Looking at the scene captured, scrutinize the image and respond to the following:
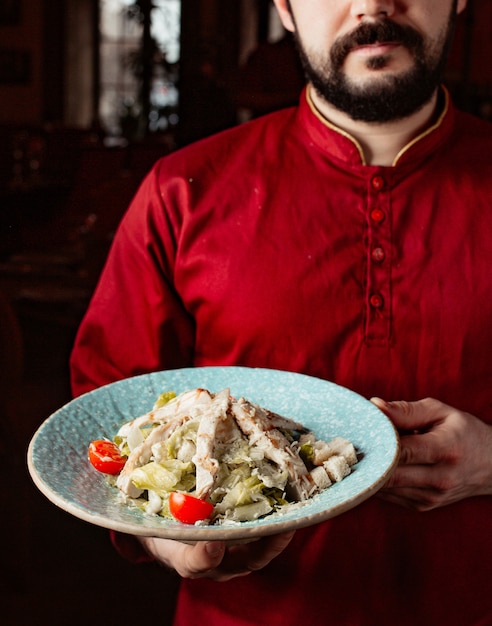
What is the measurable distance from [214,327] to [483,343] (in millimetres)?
457

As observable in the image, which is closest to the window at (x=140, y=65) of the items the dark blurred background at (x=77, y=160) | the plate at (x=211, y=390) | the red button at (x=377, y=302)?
the dark blurred background at (x=77, y=160)

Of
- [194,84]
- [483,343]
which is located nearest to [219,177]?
[483,343]

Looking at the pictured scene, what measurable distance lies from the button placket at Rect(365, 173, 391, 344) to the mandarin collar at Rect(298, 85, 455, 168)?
55 millimetres

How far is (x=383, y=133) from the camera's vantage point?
4.91ft

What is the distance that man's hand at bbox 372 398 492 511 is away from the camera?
1.22m

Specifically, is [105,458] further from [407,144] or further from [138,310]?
[407,144]

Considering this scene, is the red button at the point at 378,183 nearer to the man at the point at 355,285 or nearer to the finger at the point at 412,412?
the man at the point at 355,285

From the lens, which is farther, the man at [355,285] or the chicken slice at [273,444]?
the man at [355,285]

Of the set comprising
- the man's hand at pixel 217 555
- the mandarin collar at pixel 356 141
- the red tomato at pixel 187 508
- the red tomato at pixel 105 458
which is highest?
the mandarin collar at pixel 356 141

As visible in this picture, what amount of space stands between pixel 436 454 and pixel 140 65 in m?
8.15

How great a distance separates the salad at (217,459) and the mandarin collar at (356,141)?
529 mm

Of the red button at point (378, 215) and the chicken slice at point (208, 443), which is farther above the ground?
the red button at point (378, 215)

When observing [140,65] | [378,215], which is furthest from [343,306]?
[140,65]

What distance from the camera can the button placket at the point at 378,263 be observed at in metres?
1.41
